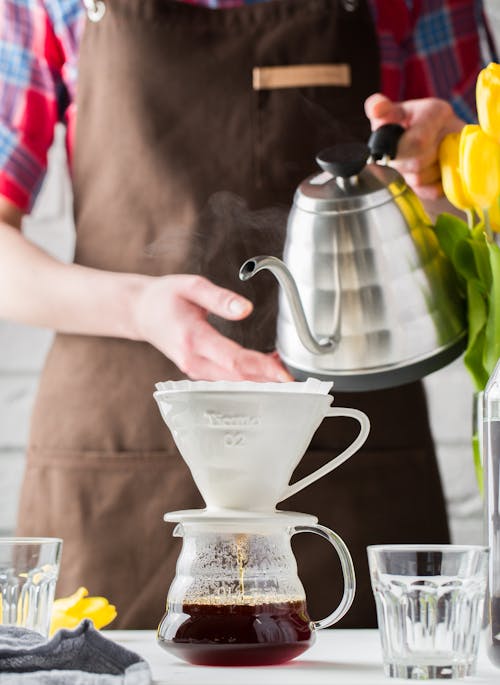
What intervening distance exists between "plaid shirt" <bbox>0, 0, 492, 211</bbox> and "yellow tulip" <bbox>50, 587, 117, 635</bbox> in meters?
0.67

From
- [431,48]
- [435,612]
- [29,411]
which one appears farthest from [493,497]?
[29,411]

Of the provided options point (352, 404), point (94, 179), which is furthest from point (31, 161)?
point (352, 404)

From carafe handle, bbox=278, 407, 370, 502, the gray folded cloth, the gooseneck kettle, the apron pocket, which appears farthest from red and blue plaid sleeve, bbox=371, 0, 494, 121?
the gray folded cloth

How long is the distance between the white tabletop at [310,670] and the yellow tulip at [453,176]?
0.29 metres

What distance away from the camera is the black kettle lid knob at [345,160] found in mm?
790

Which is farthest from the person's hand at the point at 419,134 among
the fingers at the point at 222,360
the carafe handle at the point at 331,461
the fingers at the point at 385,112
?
the carafe handle at the point at 331,461

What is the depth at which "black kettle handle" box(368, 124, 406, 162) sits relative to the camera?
2.87 feet

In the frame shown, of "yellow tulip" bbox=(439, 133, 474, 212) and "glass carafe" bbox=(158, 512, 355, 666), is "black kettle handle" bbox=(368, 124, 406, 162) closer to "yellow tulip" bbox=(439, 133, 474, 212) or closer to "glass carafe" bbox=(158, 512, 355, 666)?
"yellow tulip" bbox=(439, 133, 474, 212)

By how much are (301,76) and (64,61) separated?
0.28 meters

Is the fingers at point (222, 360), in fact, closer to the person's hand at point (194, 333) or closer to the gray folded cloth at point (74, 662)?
the person's hand at point (194, 333)

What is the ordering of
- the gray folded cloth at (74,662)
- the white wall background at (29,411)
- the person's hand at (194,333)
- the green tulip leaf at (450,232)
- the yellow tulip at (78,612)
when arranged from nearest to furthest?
the gray folded cloth at (74,662) < the yellow tulip at (78,612) < the green tulip leaf at (450,232) < the person's hand at (194,333) < the white wall background at (29,411)

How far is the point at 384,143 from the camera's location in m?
0.88

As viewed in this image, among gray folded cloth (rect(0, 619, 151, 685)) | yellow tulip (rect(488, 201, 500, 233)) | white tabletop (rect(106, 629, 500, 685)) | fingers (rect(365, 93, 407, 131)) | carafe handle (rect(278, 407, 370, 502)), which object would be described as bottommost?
white tabletop (rect(106, 629, 500, 685))

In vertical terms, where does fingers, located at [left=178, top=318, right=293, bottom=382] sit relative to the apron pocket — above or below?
below
